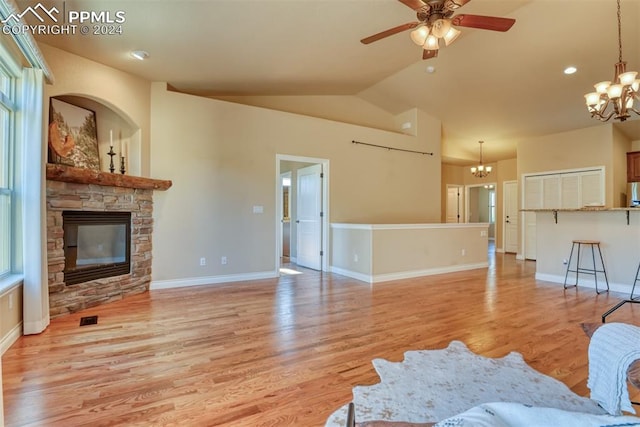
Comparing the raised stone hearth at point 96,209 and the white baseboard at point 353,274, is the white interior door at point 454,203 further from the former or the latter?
the raised stone hearth at point 96,209

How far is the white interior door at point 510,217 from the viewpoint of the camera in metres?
8.77

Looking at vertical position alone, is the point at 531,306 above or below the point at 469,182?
below

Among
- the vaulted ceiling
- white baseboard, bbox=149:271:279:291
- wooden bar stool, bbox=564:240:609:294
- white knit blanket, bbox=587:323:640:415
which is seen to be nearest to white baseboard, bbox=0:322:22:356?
white baseboard, bbox=149:271:279:291

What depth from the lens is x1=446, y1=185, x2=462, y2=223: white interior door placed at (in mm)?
10109

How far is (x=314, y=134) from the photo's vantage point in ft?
19.2

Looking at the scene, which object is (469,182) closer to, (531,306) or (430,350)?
(531,306)

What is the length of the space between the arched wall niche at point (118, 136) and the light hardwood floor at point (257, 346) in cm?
184

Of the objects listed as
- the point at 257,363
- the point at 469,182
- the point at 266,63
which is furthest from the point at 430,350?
the point at 469,182

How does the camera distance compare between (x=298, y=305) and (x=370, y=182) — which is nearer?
(x=298, y=305)

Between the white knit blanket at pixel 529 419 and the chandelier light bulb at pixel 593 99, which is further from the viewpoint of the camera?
the chandelier light bulb at pixel 593 99

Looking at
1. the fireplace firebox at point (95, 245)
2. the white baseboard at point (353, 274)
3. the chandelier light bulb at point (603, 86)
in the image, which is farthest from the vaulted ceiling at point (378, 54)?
the white baseboard at point (353, 274)

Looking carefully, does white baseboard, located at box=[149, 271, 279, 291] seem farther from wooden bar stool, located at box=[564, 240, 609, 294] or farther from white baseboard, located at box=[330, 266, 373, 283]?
wooden bar stool, located at box=[564, 240, 609, 294]

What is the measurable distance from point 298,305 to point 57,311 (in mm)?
2565

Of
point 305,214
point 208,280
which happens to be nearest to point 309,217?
point 305,214
